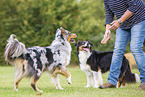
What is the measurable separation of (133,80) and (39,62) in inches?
98.5

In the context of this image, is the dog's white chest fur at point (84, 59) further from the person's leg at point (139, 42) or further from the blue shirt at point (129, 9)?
the person's leg at point (139, 42)

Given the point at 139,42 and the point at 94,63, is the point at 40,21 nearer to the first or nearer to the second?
the point at 94,63

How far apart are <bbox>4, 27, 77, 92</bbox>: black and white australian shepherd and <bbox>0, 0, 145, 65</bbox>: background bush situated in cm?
1054

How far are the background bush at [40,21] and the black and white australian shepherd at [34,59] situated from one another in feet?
34.6

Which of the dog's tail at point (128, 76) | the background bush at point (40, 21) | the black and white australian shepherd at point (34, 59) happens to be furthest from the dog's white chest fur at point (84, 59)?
the background bush at point (40, 21)

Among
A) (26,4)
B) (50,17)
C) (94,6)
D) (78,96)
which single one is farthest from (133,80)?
(94,6)

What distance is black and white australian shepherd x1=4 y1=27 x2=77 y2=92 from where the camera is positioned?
15.0ft

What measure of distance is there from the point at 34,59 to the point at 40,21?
41.8 ft

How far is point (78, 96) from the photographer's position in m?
3.76

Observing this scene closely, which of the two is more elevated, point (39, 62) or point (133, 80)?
point (39, 62)

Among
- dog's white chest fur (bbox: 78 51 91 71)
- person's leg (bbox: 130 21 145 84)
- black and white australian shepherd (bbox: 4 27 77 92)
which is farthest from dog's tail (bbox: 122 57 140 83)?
black and white australian shepherd (bbox: 4 27 77 92)

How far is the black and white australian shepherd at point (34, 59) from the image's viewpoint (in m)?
4.57

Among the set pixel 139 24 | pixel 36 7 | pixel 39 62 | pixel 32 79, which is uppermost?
pixel 36 7

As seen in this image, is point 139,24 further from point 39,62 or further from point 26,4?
point 26,4
